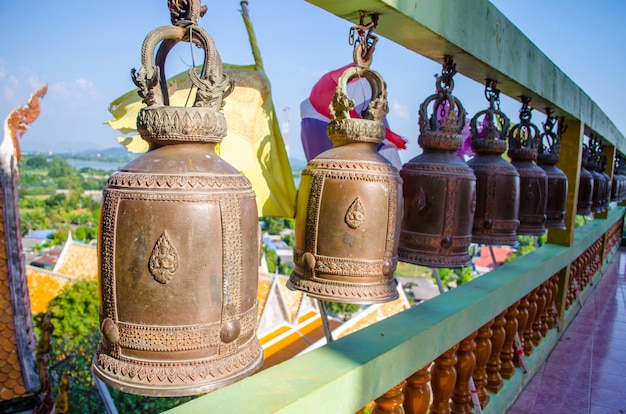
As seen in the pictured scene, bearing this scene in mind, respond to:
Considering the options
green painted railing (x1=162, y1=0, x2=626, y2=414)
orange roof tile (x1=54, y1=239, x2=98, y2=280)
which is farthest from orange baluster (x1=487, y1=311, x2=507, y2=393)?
orange roof tile (x1=54, y1=239, x2=98, y2=280)

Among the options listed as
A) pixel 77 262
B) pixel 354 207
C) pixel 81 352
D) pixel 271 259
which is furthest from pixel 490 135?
pixel 271 259

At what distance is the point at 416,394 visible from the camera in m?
2.42

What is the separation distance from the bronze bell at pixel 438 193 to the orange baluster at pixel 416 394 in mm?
527

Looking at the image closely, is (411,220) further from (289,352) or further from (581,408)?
(289,352)

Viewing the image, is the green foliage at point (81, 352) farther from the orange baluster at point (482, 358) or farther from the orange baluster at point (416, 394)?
the orange baluster at point (416, 394)

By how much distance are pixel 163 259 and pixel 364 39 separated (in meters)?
1.29

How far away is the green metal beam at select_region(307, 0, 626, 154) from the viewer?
218 centimetres

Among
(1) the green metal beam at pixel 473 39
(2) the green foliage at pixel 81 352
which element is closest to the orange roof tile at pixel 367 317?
(2) the green foliage at pixel 81 352

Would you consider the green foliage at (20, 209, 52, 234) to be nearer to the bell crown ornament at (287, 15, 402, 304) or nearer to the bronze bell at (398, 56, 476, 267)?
the bronze bell at (398, 56, 476, 267)

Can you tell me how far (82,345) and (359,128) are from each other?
17025mm

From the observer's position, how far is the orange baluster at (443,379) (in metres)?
2.70

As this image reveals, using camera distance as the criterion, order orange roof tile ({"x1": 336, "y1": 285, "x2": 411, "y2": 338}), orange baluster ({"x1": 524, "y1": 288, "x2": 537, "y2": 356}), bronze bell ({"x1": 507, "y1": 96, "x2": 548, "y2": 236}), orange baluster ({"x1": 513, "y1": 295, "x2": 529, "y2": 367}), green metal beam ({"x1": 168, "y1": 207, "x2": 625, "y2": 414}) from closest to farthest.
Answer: green metal beam ({"x1": 168, "y1": 207, "x2": 625, "y2": 414}) → bronze bell ({"x1": 507, "y1": 96, "x2": 548, "y2": 236}) → orange baluster ({"x1": 513, "y1": 295, "x2": 529, "y2": 367}) → orange baluster ({"x1": 524, "y1": 288, "x2": 537, "y2": 356}) → orange roof tile ({"x1": 336, "y1": 285, "x2": 411, "y2": 338})

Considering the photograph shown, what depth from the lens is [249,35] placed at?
10.7 ft

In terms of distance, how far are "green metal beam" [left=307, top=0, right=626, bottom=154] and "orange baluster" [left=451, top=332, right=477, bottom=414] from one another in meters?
1.55
